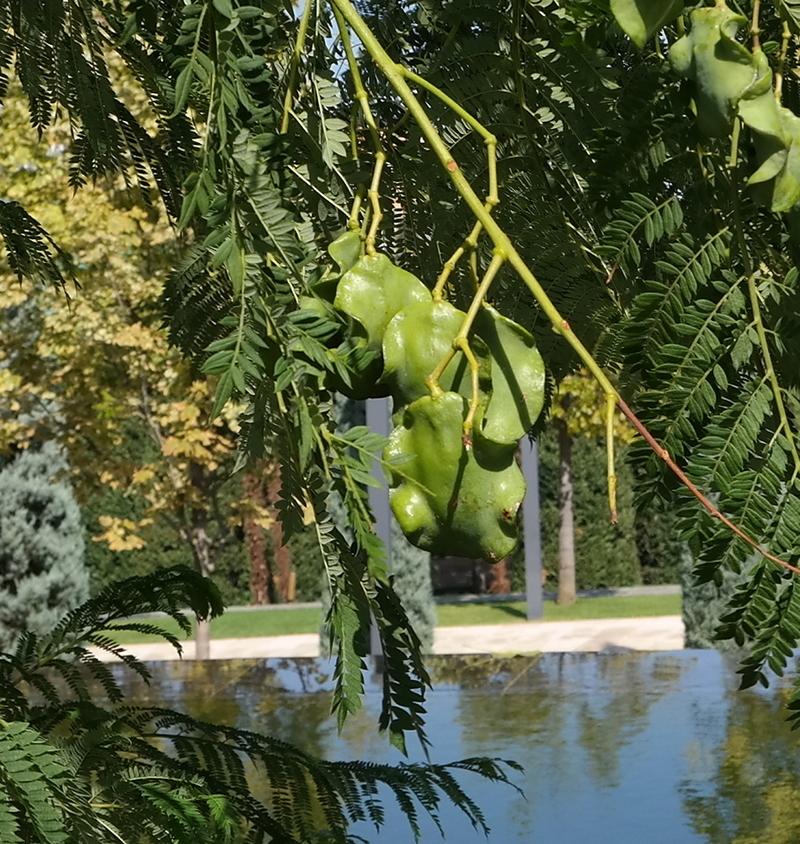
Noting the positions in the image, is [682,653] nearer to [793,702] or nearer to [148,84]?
[148,84]

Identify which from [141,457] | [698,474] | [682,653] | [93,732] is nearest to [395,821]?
[93,732]

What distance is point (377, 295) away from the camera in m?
0.68

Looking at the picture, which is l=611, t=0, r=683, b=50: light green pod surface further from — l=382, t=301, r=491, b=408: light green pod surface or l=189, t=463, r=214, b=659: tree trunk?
l=189, t=463, r=214, b=659: tree trunk

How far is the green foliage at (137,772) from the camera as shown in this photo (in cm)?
116

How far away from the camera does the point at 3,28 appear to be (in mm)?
1485

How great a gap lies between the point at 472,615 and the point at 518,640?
1.86 meters

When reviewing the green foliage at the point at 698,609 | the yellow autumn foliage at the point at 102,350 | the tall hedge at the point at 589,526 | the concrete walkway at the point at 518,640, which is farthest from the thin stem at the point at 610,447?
the tall hedge at the point at 589,526

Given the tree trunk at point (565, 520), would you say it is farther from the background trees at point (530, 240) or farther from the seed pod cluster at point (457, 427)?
the seed pod cluster at point (457, 427)

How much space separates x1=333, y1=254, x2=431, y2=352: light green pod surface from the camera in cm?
68

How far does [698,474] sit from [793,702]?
15 cm

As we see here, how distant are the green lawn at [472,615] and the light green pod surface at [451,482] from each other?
10.5m

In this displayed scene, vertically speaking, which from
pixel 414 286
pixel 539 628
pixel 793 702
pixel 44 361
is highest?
pixel 44 361

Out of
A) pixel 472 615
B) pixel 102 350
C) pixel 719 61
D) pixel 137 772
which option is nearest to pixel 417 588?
pixel 102 350

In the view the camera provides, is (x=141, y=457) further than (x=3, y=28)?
Yes
